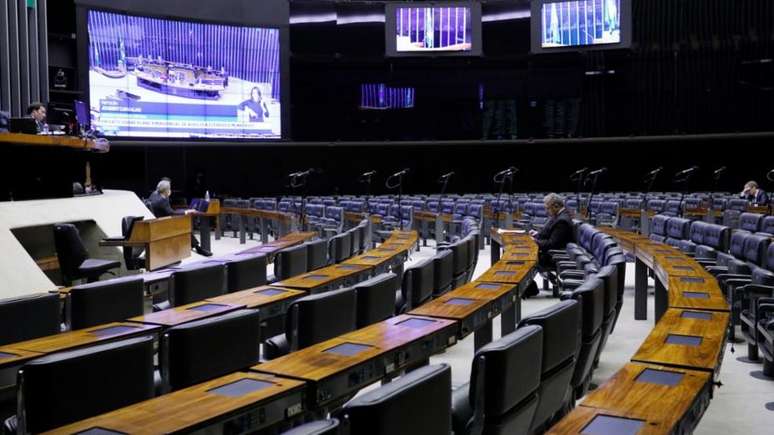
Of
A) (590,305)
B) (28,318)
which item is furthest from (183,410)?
(590,305)

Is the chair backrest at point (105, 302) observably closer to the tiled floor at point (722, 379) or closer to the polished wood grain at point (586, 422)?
the tiled floor at point (722, 379)

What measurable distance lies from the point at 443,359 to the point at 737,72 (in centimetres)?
1542

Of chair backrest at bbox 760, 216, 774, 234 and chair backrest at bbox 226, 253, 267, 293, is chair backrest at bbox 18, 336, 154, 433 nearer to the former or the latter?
chair backrest at bbox 226, 253, 267, 293

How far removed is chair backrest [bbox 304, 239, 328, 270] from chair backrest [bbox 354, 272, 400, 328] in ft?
6.18

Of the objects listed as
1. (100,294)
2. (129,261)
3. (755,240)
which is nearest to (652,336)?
(100,294)

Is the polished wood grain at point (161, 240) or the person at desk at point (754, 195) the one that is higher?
the person at desk at point (754, 195)

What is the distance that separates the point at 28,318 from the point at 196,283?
1.13 meters

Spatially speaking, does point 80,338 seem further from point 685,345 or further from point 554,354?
point 685,345

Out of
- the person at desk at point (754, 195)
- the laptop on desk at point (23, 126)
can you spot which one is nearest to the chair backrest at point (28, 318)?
the laptop on desk at point (23, 126)

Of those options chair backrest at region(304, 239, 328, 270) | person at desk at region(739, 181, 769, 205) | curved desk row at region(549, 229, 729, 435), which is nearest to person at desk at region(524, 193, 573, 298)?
chair backrest at region(304, 239, 328, 270)

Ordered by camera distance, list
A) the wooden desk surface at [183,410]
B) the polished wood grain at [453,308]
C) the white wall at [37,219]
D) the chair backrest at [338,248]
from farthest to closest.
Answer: the chair backrest at [338,248] → the white wall at [37,219] → the polished wood grain at [453,308] → the wooden desk surface at [183,410]

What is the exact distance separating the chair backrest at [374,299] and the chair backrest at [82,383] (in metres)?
1.28

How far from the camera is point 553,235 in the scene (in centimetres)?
731

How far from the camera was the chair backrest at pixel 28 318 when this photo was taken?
3096 millimetres
